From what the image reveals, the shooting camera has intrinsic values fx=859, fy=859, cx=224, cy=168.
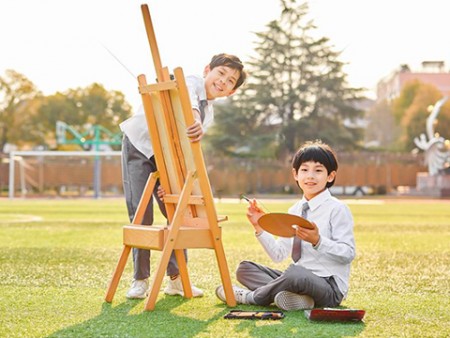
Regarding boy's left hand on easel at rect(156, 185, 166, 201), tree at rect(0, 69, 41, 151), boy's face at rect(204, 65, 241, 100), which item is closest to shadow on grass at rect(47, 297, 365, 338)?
boy's left hand on easel at rect(156, 185, 166, 201)

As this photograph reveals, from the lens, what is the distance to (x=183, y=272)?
200 inches

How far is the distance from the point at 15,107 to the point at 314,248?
4912cm

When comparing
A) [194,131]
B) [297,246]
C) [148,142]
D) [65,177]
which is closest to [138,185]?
[148,142]

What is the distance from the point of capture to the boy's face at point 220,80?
4.97m

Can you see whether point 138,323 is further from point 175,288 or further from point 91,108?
point 91,108

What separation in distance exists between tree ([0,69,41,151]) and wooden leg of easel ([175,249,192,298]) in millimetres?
47317

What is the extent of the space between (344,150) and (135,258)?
4090 centimetres

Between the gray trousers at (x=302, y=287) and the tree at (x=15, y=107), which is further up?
the tree at (x=15, y=107)

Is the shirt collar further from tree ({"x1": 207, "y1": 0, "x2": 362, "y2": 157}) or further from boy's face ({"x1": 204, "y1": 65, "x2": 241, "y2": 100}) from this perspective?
tree ({"x1": 207, "y1": 0, "x2": 362, "y2": 157})

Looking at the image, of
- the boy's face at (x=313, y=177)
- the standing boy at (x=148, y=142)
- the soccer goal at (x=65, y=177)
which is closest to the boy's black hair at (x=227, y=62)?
the standing boy at (x=148, y=142)

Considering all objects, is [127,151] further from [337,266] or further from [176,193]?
[337,266]

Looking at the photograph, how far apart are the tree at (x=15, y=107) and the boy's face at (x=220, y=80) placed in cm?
4739

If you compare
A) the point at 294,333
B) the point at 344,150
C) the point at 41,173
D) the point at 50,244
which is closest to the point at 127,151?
the point at 294,333

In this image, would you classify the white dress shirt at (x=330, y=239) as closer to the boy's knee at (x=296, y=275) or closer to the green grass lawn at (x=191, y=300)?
the boy's knee at (x=296, y=275)
